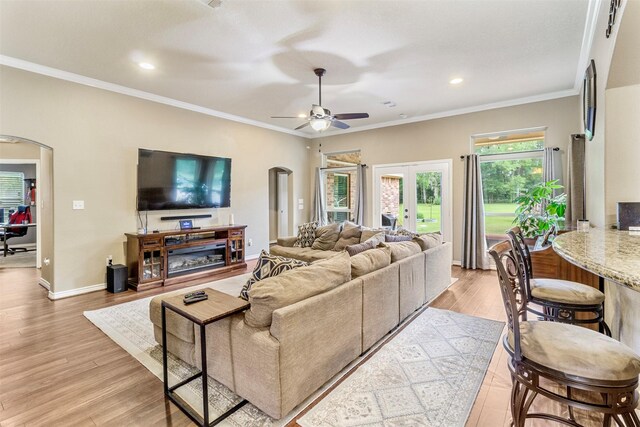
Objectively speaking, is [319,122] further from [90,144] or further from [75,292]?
[75,292]

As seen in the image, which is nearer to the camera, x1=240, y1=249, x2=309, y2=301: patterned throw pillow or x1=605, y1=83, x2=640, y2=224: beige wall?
x1=240, y1=249, x2=309, y2=301: patterned throw pillow

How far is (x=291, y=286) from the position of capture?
2.03 metres

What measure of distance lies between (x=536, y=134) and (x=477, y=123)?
0.98 metres

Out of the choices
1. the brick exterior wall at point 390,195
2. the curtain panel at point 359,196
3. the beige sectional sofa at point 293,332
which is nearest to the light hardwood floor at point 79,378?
the beige sectional sofa at point 293,332

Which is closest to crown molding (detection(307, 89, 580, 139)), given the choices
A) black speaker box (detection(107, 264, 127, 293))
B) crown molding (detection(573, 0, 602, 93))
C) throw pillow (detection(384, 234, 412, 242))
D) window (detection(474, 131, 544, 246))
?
window (detection(474, 131, 544, 246))

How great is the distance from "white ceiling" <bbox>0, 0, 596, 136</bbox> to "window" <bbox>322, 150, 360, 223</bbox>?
2729 mm

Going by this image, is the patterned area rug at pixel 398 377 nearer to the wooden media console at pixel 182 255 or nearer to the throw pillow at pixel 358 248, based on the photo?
the throw pillow at pixel 358 248

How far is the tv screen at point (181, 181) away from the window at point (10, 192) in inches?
267

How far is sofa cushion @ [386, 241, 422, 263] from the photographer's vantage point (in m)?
3.24

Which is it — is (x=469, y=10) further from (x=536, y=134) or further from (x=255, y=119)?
(x=255, y=119)

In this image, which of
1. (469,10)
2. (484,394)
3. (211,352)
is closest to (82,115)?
(211,352)

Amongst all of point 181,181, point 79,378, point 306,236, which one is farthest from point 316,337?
point 181,181

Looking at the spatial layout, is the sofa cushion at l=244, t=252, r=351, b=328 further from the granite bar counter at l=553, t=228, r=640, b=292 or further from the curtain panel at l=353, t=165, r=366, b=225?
the curtain panel at l=353, t=165, r=366, b=225

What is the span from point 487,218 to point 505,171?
0.93m
